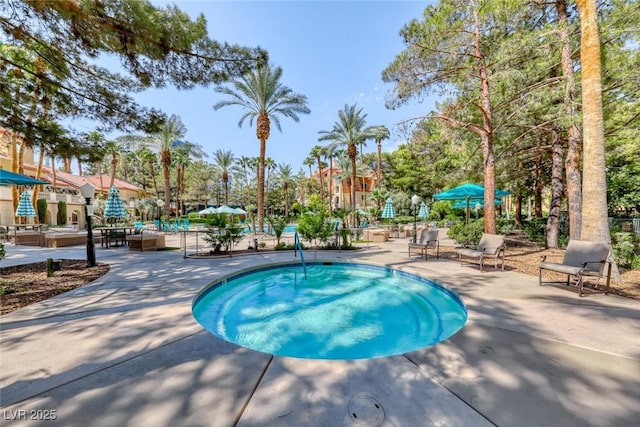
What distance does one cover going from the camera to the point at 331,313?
5.41 m

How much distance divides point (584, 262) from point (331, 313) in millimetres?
5013

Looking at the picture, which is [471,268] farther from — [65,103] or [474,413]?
[65,103]

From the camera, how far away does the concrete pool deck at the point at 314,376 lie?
1.96 m

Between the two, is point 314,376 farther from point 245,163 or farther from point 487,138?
point 245,163

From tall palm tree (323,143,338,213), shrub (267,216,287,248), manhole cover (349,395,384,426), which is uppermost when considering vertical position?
tall palm tree (323,143,338,213)

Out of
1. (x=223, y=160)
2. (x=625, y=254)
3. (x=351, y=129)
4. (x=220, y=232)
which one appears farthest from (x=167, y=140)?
(x=625, y=254)

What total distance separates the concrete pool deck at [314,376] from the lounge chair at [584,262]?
0.78 m

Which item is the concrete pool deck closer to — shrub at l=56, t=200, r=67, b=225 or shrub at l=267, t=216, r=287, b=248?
shrub at l=267, t=216, r=287, b=248

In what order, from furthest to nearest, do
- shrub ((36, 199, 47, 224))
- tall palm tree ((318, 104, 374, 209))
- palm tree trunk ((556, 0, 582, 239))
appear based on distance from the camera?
shrub ((36, 199, 47, 224)), tall palm tree ((318, 104, 374, 209)), palm tree trunk ((556, 0, 582, 239))

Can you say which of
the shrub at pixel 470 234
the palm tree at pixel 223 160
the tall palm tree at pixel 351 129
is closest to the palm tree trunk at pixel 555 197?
the shrub at pixel 470 234

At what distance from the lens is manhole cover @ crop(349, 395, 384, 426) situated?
1.92 m

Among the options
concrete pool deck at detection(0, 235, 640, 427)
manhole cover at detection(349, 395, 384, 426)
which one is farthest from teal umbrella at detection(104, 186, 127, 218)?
→ manhole cover at detection(349, 395, 384, 426)

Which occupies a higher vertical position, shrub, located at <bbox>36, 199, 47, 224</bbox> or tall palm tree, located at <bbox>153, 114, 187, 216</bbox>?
tall palm tree, located at <bbox>153, 114, 187, 216</bbox>

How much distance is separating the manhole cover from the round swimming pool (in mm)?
1796
